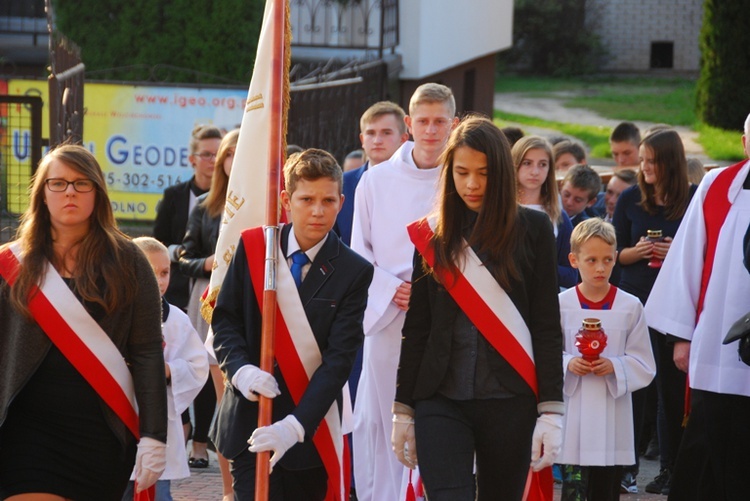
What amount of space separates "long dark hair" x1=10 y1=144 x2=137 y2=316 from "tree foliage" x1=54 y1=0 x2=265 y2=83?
12.5 meters

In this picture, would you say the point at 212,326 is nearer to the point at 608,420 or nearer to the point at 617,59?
the point at 608,420

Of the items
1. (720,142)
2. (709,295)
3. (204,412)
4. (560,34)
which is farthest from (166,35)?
(560,34)

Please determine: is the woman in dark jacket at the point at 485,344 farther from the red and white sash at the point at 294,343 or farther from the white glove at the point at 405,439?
the red and white sash at the point at 294,343

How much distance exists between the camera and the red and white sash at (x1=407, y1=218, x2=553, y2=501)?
4.77 metres

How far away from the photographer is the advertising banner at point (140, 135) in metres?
13.4

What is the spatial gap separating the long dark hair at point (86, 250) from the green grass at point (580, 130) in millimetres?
15793

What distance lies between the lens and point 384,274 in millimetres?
6531

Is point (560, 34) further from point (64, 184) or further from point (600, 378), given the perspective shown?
point (64, 184)

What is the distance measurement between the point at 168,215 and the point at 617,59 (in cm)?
3038

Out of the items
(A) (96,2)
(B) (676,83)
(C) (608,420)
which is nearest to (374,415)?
(C) (608,420)

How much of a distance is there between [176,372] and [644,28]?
32970 millimetres

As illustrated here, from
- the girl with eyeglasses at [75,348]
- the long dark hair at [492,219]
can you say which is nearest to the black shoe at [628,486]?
the long dark hair at [492,219]

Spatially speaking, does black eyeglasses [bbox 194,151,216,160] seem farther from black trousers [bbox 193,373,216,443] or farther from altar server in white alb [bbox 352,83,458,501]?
altar server in white alb [bbox 352,83,458,501]

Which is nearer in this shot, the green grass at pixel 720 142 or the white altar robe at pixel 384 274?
the white altar robe at pixel 384 274
